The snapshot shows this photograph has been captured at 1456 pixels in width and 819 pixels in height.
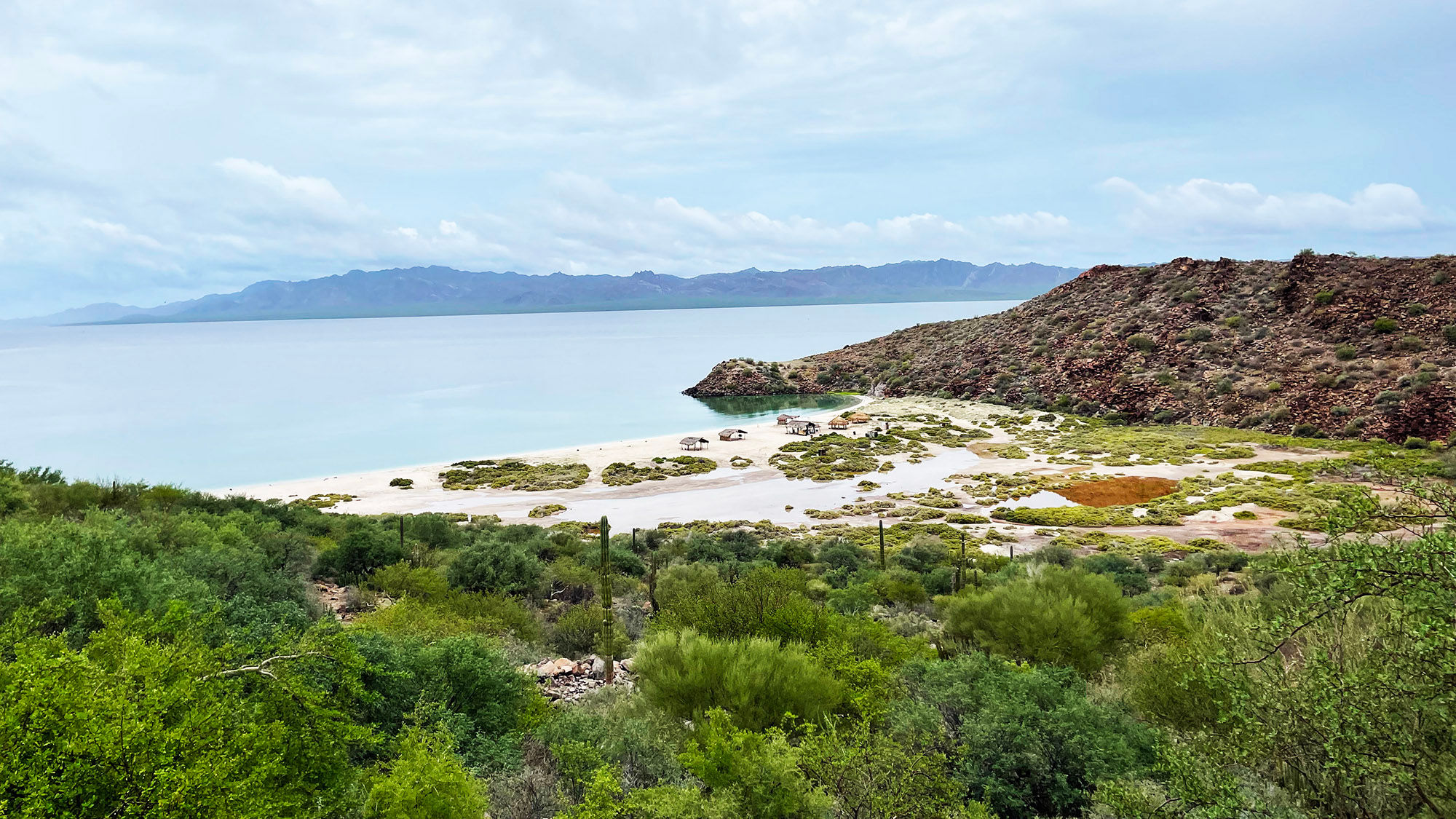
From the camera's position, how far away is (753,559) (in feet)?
73.2

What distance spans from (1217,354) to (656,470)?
46443 mm

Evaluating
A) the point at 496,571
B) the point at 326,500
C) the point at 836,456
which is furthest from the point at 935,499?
the point at 326,500

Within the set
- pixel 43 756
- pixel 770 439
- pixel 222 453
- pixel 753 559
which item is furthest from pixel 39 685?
pixel 222 453

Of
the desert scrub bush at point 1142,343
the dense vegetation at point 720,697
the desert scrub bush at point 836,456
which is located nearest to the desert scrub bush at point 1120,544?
the dense vegetation at point 720,697

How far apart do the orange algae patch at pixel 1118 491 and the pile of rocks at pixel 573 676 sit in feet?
92.2

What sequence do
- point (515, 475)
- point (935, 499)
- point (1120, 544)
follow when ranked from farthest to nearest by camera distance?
point (515, 475), point (935, 499), point (1120, 544)

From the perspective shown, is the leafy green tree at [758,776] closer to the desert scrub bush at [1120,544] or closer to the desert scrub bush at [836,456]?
the desert scrub bush at [1120,544]

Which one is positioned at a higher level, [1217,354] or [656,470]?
[1217,354]

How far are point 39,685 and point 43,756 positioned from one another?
1.57 feet

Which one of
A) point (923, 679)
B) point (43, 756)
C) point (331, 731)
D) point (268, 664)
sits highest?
point (43, 756)

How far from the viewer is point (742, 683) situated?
7.71 metres

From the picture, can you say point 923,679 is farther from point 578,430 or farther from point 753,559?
point 578,430

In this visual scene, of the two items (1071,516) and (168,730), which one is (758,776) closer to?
(168,730)

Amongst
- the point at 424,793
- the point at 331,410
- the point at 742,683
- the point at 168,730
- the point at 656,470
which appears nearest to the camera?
the point at 168,730
